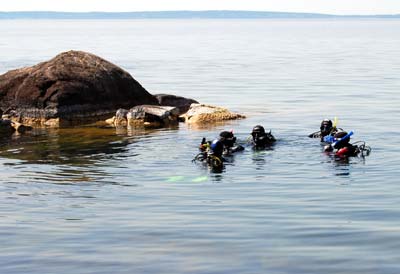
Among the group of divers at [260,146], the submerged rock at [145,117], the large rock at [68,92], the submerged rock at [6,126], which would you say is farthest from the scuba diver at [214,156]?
the large rock at [68,92]

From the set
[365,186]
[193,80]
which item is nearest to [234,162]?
[365,186]

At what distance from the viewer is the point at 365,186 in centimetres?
1867

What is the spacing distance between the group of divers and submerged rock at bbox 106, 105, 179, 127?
6898 millimetres

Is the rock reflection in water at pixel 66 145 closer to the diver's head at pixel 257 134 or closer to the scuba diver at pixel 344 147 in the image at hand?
the diver's head at pixel 257 134

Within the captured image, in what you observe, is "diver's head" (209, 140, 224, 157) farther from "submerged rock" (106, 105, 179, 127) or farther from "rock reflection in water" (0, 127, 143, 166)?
"submerged rock" (106, 105, 179, 127)

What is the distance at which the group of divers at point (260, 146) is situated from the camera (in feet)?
70.3

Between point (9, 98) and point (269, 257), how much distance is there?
22.6m

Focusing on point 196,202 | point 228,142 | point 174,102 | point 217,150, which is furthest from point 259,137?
point 174,102

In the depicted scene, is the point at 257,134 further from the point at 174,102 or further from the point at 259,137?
the point at 174,102

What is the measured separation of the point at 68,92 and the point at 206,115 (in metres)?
5.55

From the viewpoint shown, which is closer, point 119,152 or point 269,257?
point 269,257

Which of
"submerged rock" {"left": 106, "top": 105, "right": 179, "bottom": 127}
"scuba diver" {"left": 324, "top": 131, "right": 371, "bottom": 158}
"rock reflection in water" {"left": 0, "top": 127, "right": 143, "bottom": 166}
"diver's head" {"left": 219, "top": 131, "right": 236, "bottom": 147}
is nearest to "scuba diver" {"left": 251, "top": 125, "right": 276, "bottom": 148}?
"diver's head" {"left": 219, "top": 131, "right": 236, "bottom": 147}

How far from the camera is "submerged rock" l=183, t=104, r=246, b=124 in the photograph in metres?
31.9

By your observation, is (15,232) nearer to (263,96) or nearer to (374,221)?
(374,221)
